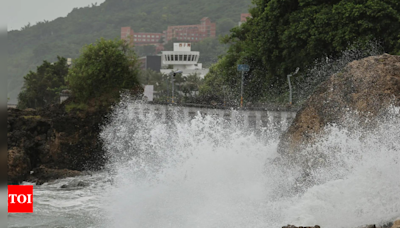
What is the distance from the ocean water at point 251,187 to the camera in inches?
464

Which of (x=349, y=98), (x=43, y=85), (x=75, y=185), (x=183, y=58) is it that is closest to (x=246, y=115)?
(x=75, y=185)

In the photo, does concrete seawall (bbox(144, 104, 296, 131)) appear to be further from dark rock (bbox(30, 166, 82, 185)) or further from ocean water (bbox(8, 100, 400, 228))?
ocean water (bbox(8, 100, 400, 228))

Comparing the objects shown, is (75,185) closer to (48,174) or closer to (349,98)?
(48,174)

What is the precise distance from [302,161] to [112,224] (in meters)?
5.25

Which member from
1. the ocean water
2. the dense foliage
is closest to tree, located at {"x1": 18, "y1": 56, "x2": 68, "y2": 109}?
the dense foliage

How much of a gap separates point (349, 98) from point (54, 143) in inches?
1038

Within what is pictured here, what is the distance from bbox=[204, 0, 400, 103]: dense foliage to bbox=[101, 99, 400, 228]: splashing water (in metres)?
12.9

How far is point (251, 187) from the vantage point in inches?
582

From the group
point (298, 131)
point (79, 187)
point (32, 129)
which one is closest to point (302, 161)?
point (298, 131)

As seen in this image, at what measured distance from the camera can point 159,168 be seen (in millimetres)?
18719

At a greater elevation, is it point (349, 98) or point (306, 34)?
point (306, 34)

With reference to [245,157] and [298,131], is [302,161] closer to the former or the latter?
[298,131]

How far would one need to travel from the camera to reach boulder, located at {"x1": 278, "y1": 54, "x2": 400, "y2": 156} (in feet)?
44.8

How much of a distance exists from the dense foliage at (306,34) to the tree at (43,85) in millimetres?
45704
